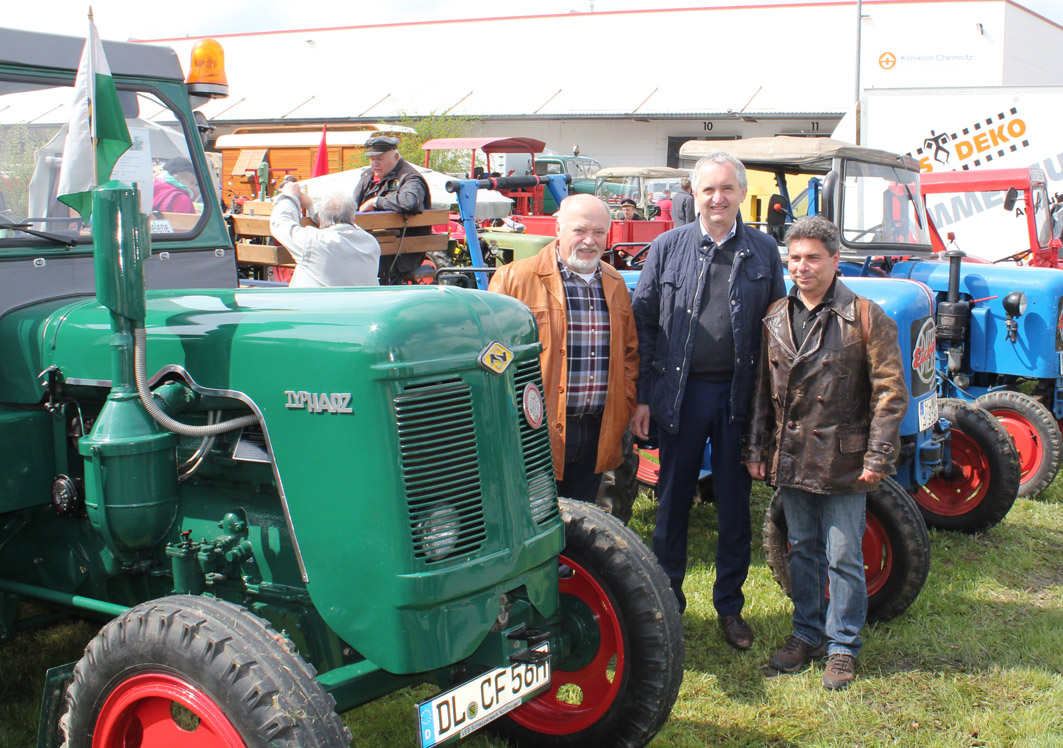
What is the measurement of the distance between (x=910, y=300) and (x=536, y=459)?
2.72 meters

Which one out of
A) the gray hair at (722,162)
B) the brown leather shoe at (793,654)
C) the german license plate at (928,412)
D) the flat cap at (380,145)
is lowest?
the brown leather shoe at (793,654)

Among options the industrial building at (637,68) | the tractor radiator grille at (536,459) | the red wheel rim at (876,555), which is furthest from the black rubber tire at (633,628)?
the industrial building at (637,68)

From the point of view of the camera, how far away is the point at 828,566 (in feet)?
12.4

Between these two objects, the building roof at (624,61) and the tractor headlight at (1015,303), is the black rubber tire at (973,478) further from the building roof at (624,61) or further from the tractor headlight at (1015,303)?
the building roof at (624,61)

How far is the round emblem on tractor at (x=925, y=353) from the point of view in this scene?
474 centimetres

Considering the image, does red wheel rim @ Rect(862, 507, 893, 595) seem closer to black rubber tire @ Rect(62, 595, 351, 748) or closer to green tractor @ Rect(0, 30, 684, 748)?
green tractor @ Rect(0, 30, 684, 748)

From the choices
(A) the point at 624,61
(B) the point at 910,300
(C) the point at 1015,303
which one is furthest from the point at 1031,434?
(A) the point at 624,61

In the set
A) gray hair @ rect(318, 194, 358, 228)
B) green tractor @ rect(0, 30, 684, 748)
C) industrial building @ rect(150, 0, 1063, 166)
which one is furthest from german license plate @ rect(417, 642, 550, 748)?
industrial building @ rect(150, 0, 1063, 166)

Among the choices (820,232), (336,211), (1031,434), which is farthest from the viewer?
(1031,434)

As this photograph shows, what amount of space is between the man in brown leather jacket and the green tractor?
3.03ft

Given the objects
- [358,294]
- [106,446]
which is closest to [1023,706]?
[358,294]

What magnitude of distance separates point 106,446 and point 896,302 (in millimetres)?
3601

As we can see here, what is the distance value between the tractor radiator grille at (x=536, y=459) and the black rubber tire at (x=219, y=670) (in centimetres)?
78

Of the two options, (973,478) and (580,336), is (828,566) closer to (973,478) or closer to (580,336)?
(580,336)
